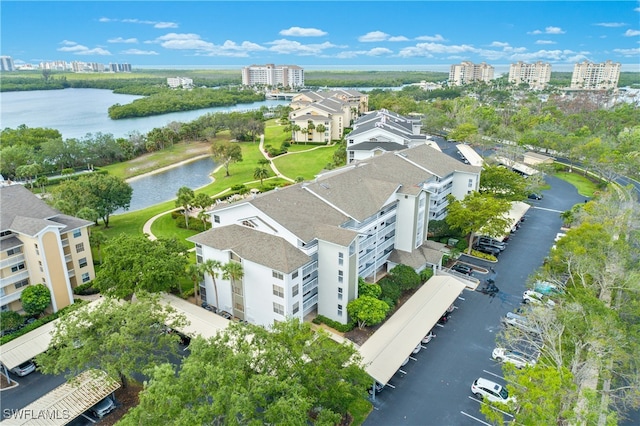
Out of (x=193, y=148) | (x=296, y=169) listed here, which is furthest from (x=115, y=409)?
(x=193, y=148)

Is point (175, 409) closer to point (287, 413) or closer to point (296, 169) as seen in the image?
point (287, 413)

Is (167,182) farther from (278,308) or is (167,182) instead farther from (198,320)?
(278,308)

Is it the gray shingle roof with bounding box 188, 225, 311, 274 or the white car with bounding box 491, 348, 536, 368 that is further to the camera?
the gray shingle roof with bounding box 188, 225, 311, 274

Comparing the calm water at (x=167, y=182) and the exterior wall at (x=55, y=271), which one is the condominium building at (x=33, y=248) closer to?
the exterior wall at (x=55, y=271)

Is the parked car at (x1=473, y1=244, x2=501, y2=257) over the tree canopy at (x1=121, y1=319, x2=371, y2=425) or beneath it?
beneath

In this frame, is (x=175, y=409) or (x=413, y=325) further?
(x=413, y=325)

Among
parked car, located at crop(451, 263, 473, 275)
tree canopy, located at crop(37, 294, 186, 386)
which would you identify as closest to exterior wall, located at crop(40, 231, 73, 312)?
tree canopy, located at crop(37, 294, 186, 386)

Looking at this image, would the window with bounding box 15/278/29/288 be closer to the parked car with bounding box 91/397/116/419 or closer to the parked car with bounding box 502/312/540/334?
the parked car with bounding box 91/397/116/419
